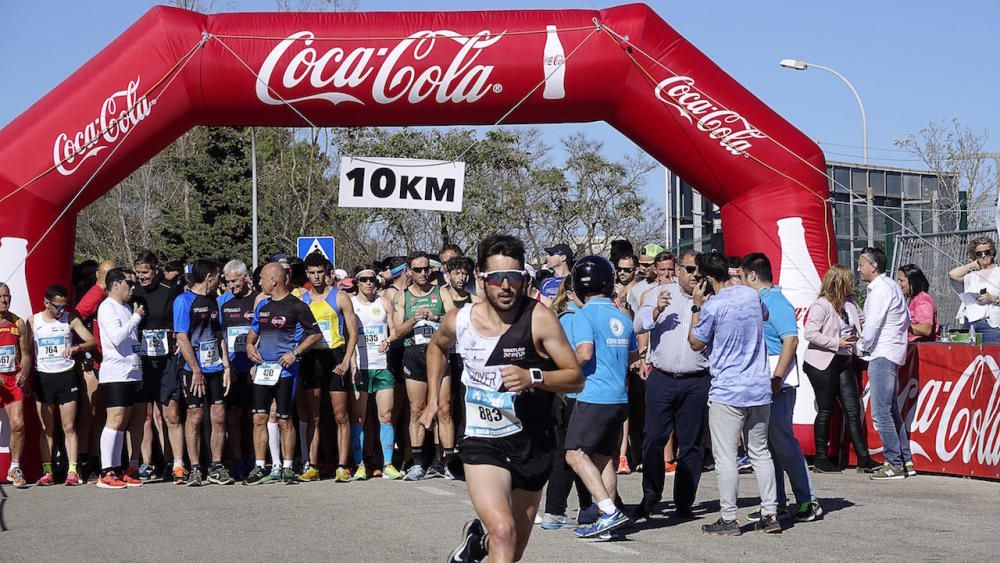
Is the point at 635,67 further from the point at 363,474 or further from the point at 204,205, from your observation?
the point at 204,205

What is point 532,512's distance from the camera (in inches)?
245

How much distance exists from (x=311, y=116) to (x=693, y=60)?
3.88 meters

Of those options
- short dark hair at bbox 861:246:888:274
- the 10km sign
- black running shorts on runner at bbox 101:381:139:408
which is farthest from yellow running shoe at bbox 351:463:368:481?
short dark hair at bbox 861:246:888:274

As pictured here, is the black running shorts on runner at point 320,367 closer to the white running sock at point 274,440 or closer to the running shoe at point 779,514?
the white running sock at point 274,440

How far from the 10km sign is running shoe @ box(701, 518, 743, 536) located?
5460 mm

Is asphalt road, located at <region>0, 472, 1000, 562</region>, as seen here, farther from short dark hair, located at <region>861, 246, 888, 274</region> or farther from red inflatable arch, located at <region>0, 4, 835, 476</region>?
red inflatable arch, located at <region>0, 4, 835, 476</region>

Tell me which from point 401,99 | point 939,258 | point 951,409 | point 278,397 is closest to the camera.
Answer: point 951,409

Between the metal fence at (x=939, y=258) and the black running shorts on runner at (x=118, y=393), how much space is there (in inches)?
327

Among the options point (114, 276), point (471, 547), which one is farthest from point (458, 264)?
point (471, 547)

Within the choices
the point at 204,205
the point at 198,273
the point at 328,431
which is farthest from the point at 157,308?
the point at 204,205

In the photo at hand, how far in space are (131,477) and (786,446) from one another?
6445mm

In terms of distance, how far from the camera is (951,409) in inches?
464

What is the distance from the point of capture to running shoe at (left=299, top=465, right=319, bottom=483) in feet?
39.9

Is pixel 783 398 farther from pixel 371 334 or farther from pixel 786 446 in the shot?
pixel 371 334
